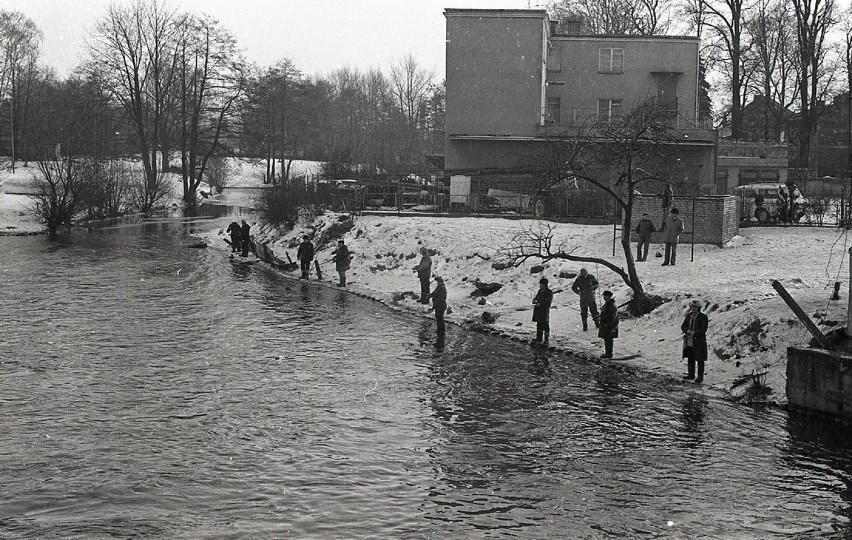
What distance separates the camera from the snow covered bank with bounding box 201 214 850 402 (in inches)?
690

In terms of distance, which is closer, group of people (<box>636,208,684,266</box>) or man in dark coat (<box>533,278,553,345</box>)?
man in dark coat (<box>533,278,553,345</box>)

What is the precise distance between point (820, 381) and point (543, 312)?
696 cm

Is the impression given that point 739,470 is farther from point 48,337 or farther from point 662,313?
point 48,337

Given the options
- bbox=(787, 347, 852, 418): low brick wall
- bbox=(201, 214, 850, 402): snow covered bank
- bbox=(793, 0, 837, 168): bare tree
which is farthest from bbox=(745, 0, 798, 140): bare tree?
bbox=(787, 347, 852, 418): low brick wall

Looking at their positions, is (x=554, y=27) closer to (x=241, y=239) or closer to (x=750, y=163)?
(x=750, y=163)

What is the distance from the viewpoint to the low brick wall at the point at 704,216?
28.9 metres

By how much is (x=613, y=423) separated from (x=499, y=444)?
2302 mm

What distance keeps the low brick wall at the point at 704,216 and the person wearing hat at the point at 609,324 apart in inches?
415

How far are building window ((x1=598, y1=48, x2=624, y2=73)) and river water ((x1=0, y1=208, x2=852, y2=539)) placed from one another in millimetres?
36079

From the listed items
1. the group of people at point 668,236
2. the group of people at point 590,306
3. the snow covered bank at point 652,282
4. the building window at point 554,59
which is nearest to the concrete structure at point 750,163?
the building window at point 554,59

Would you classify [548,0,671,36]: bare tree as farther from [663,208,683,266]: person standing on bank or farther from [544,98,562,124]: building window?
[663,208,683,266]: person standing on bank

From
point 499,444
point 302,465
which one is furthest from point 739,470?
point 302,465

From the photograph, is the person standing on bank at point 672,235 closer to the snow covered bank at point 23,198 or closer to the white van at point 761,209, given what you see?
the white van at point 761,209

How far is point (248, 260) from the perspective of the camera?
3684 cm
